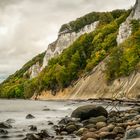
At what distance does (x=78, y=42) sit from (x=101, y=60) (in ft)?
108

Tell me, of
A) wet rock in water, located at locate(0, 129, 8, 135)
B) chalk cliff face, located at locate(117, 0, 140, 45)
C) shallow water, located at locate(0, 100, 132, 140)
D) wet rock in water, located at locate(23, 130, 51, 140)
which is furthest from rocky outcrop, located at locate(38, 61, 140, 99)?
wet rock in water, located at locate(23, 130, 51, 140)

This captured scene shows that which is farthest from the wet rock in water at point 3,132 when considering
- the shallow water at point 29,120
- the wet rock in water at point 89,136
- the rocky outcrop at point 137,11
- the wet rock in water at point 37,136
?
the rocky outcrop at point 137,11

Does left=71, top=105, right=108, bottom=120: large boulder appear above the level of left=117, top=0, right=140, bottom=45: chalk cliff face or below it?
below

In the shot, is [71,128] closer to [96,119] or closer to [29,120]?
[96,119]

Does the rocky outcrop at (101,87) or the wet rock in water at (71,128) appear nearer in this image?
the wet rock in water at (71,128)

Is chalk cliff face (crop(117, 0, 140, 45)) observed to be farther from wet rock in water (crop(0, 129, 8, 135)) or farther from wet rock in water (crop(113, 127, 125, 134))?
wet rock in water (crop(113, 127, 125, 134))

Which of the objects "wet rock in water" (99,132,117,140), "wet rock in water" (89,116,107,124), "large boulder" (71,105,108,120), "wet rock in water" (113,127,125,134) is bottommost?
"wet rock in water" (99,132,117,140)

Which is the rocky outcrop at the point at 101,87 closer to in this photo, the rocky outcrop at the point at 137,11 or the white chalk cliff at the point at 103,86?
the white chalk cliff at the point at 103,86

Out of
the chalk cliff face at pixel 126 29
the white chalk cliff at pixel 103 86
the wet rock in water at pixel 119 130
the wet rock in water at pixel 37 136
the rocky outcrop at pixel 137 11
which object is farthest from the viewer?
the rocky outcrop at pixel 137 11

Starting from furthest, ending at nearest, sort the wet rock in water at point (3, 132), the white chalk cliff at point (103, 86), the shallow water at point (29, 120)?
the white chalk cliff at point (103, 86) → the shallow water at point (29, 120) → the wet rock in water at point (3, 132)

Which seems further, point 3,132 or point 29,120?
point 29,120

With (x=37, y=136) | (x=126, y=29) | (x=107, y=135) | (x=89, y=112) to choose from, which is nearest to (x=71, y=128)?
(x=37, y=136)

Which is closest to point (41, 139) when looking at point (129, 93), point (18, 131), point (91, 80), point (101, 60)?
point (18, 131)

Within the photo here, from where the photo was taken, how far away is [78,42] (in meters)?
157
